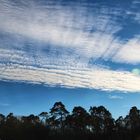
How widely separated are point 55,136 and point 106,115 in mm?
43949

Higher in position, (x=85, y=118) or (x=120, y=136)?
(x=85, y=118)

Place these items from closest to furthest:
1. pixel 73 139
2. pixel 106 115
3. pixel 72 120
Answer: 1. pixel 73 139
2. pixel 72 120
3. pixel 106 115

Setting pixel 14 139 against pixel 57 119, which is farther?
pixel 57 119

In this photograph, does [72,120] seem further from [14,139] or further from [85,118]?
[14,139]

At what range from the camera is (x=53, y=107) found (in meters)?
67.4

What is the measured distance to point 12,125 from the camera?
29.9 metres

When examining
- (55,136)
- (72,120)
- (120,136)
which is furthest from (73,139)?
(72,120)

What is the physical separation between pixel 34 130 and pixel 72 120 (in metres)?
35.1

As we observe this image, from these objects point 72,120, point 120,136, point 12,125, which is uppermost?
point 72,120

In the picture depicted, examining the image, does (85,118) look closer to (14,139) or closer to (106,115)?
(106,115)

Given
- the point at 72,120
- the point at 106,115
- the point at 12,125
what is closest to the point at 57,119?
the point at 72,120

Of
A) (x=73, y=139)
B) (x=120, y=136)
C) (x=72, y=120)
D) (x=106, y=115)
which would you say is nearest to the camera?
(x=120, y=136)

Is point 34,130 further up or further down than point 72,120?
further down

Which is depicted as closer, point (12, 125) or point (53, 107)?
point (12, 125)
